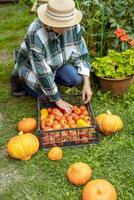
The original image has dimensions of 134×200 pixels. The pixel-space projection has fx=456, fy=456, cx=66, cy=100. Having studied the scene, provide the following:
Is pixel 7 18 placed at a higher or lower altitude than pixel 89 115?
lower

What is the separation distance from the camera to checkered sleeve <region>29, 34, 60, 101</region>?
4.37m

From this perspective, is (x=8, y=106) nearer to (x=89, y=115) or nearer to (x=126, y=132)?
(x=89, y=115)

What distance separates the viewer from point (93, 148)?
4422 mm

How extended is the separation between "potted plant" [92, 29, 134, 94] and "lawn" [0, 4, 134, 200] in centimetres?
15

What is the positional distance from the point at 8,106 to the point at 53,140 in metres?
1.03

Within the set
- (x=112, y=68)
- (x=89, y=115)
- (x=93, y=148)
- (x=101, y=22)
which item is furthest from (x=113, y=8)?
(x=93, y=148)

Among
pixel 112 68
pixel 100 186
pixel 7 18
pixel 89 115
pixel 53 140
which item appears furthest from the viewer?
pixel 7 18

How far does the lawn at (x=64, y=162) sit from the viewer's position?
13.0 feet

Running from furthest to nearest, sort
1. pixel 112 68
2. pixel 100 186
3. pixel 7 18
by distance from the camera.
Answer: pixel 7 18, pixel 112 68, pixel 100 186

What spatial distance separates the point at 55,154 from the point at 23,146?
31 cm

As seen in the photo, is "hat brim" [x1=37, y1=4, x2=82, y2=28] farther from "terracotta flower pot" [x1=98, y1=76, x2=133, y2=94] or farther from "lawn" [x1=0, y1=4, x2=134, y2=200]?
"lawn" [x1=0, y1=4, x2=134, y2=200]

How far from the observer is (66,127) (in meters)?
4.43

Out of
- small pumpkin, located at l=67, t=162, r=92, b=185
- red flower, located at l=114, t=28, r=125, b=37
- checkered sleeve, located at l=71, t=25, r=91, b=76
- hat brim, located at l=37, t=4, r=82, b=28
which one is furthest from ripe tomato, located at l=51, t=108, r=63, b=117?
red flower, located at l=114, t=28, r=125, b=37

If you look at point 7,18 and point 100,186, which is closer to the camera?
point 100,186
